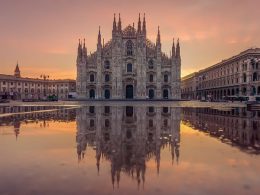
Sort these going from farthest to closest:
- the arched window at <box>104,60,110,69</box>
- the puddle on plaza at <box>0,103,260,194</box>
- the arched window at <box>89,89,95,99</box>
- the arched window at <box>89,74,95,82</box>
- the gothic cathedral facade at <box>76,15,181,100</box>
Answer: the arched window at <box>89,89,95,99</box> < the arched window at <box>89,74,95,82</box> < the arched window at <box>104,60,110,69</box> < the gothic cathedral facade at <box>76,15,181,100</box> < the puddle on plaza at <box>0,103,260,194</box>

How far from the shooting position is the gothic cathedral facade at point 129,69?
225 feet

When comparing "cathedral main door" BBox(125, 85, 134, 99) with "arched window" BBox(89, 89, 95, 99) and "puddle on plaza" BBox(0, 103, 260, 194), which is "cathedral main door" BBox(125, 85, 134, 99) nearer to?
"arched window" BBox(89, 89, 95, 99)

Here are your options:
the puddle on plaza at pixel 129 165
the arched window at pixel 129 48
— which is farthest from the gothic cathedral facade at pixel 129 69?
the puddle on plaza at pixel 129 165

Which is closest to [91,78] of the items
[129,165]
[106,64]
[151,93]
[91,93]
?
[91,93]

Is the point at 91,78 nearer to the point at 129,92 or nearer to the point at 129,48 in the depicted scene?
the point at 129,92

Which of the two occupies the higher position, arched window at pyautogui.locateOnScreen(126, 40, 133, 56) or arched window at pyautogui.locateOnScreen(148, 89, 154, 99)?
Result: arched window at pyautogui.locateOnScreen(126, 40, 133, 56)

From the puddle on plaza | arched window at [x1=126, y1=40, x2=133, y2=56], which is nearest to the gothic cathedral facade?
arched window at [x1=126, y1=40, x2=133, y2=56]

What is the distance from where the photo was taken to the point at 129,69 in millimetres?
69938

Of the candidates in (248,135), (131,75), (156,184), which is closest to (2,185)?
(156,184)

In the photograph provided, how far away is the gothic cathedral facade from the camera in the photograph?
225 feet

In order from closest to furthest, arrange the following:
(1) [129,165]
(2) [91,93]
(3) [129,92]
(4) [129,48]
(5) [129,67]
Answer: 1. (1) [129,165]
2. (5) [129,67]
3. (3) [129,92]
4. (4) [129,48]
5. (2) [91,93]

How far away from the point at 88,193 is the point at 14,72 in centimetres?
15420

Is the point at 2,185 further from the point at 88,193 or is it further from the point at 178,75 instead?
the point at 178,75

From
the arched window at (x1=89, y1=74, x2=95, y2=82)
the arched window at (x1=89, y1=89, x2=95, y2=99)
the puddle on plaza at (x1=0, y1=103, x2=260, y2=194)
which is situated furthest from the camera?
the arched window at (x1=89, y1=89, x2=95, y2=99)
